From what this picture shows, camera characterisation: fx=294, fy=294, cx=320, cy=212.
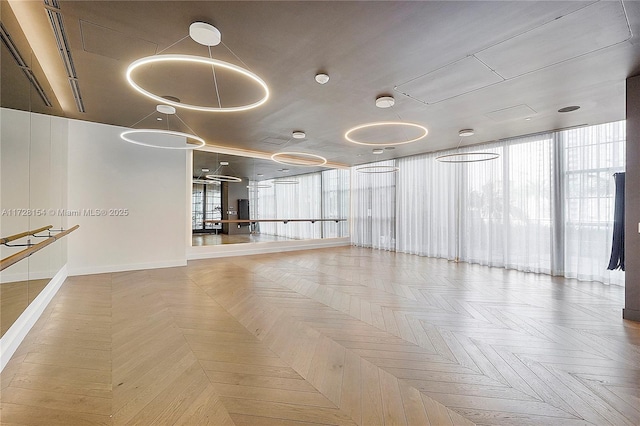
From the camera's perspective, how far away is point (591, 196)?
18.0 feet

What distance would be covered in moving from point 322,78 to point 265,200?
6.92 meters

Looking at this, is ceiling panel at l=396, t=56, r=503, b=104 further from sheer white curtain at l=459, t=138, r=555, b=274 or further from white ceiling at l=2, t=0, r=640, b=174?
sheer white curtain at l=459, t=138, r=555, b=274

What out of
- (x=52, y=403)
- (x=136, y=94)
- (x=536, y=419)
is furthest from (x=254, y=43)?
(x=536, y=419)

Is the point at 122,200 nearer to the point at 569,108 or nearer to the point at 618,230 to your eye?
the point at 569,108

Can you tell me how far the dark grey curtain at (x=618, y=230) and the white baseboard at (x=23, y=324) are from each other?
7.94 meters

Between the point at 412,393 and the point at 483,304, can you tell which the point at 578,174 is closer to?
the point at 483,304

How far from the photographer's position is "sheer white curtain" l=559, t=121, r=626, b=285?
523cm

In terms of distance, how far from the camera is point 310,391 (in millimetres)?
2109

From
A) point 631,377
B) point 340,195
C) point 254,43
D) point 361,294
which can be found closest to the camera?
point 631,377

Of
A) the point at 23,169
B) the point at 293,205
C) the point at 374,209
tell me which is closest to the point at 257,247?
the point at 293,205

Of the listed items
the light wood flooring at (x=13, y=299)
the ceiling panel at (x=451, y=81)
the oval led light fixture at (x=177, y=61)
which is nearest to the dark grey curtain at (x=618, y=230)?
the ceiling panel at (x=451, y=81)

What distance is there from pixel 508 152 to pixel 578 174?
4.63 feet

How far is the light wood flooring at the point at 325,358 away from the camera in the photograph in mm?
1906

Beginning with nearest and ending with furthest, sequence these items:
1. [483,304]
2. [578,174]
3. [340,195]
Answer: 1. [483,304]
2. [578,174]
3. [340,195]
